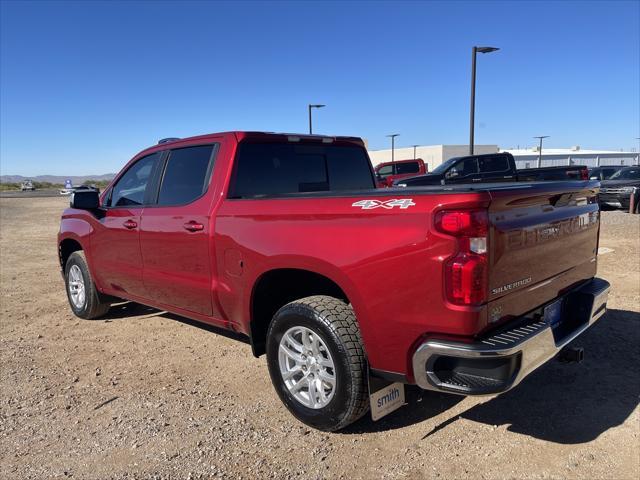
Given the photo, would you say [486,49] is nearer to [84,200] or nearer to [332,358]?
[84,200]

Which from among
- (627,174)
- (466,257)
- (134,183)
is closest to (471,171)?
(627,174)

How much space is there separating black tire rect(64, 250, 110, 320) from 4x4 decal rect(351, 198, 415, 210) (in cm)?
395

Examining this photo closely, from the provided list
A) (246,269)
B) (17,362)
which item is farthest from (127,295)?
(246,269)

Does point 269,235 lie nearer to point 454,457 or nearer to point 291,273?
point 291,273

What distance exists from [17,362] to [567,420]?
4573 millimetres

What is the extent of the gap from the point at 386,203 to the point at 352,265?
407mm

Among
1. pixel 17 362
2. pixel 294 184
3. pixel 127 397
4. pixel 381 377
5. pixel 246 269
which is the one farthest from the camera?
pixel 17 362

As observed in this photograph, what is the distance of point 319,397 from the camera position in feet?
10.6

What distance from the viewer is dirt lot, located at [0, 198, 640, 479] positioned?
9.45 feet

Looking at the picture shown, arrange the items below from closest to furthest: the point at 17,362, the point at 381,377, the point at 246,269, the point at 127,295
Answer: the point at 381,377 < the point at 246,269 < the point at 17,362 < the point at 127,295

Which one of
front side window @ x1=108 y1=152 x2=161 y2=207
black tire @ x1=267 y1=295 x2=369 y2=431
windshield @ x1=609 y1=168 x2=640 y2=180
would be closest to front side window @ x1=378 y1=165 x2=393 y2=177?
windshield @ x1=609 y1=168 x2=640 y2=180

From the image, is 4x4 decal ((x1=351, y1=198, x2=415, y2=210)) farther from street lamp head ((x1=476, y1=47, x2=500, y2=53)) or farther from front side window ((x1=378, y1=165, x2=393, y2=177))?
front side window ((x1=378, y1=165, x2=393, y2=177))

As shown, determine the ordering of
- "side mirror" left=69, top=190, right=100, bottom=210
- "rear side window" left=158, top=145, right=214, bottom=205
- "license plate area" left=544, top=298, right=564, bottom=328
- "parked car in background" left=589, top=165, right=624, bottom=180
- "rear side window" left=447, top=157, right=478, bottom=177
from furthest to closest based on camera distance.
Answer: "parked car in background" left=589, top=165, right=624, bottom=180 < "rear side window" left=447, top=157, right=478, bottom=177 < "side mirror" left=69, top=190, right=100, bottom=210 < "rear side window" left=158, top=145, right=214, bottom=205 < "license plate area" left=544, top=298, right=564, bottom=328

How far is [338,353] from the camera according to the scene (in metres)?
2.96
